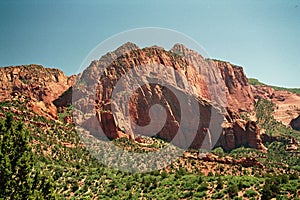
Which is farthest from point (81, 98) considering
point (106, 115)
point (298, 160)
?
point (298, 160)

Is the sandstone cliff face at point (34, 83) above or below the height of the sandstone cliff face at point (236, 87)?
below

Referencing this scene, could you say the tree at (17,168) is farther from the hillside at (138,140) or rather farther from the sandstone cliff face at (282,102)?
the sandstone cliff face at (282,102)

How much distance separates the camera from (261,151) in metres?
100

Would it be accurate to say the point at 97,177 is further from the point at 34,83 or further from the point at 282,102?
the point at 282,102

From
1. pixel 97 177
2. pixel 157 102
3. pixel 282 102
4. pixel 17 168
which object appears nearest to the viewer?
pixel 17 168

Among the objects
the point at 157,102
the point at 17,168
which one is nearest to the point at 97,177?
the point at 17,168

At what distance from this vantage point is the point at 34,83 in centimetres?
9800

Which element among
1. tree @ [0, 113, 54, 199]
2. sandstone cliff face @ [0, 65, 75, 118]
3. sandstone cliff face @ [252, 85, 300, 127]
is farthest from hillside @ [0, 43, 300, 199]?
sandstone cliff face @ [252, 85, 300, 127]

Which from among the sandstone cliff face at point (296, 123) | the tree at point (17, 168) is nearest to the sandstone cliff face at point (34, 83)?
the tree at point (17, 168)

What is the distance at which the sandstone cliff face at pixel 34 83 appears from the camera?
302 ft

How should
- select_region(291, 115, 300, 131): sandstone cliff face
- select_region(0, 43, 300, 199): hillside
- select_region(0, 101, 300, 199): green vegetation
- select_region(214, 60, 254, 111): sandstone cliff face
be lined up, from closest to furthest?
select_region(0, 101, 300, 199): green vegetation, select_region(0, 43, 300, 199): hillside, select_region(291, 115, 300, 131): sandstone cliff face, select_region(214, 60, 254, 111): sandstone cliff face

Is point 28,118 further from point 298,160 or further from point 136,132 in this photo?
point 298,160

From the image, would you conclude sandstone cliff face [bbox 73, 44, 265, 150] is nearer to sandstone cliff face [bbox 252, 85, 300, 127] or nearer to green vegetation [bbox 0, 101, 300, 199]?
green vegetation [bbox 0, 101, 300, 199]

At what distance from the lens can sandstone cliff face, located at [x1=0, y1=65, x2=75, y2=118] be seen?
9220cm
